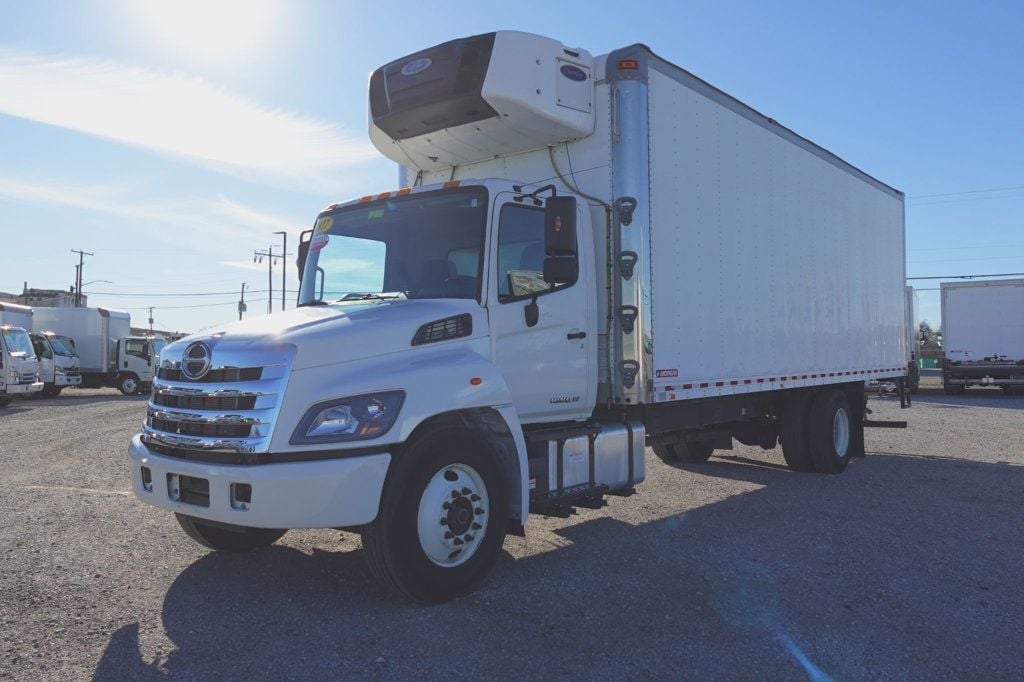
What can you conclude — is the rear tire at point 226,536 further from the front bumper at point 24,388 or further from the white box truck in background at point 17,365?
the front bumper at point 24,388

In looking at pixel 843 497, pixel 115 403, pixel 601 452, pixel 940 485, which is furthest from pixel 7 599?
pixel 115 403

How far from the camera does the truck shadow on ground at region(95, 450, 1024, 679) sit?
13.0ft

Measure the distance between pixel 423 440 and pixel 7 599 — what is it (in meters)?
2.76

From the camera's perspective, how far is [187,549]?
606cm

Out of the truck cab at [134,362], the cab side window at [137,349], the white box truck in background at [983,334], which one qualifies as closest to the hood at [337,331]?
the white box truck in background at [983,334]

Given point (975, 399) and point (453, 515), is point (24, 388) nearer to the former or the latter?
point (453, 515)

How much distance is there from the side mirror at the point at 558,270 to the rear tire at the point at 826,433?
18.5 feet

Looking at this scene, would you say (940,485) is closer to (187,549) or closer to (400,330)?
(400,330)

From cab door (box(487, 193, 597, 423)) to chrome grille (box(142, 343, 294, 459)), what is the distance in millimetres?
1586

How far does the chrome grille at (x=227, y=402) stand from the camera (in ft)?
14.3

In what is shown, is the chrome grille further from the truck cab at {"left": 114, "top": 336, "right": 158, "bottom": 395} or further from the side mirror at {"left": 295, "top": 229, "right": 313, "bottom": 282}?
the truck cab at {"left": 114, "top": 336, "right": 158, "bottom": 395}

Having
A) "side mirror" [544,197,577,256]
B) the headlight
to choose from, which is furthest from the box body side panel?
the headlight

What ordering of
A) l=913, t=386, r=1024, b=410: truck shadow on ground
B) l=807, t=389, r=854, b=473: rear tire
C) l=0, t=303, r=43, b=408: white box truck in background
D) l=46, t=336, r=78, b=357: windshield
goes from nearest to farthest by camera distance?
l=807, t=389, r=854, b=473: rear tire < l=0, t=303, r=43, b=408: white box truck in background < l=913, t=386, r=1024, b=410: truck shadow on ground < l=46, t=336, r=78, b=357: windshield

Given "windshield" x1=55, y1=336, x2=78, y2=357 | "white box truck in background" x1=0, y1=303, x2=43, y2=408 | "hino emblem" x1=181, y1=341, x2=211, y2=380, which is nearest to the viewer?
"hino emblem" x1=181, y1=341, x2=211, y2=380
